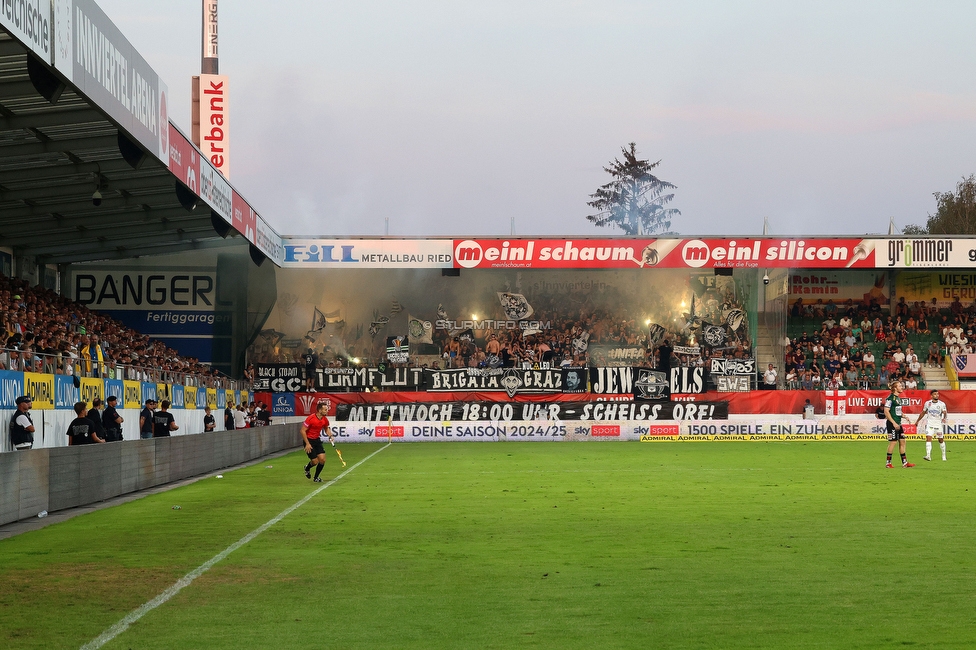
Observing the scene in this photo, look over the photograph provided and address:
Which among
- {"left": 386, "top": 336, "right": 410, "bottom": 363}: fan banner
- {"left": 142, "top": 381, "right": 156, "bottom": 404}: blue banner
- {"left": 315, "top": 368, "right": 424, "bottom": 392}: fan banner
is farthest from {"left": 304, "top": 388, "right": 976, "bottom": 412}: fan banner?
{"left": 142, "top": 381, "right": 156, "bottom": 404}: blue banner

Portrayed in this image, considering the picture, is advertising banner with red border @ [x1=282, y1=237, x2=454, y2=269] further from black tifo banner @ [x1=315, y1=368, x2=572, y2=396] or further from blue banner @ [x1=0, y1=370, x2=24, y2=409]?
blue banner @ [x1=0, y1=370, x2=24, y2=409]

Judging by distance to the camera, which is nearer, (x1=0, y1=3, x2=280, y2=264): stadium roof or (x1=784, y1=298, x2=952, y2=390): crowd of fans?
(x1=0, y1=3, x2=280, y2=264): stadium roof

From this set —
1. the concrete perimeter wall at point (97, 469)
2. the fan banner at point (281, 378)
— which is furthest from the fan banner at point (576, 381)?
the concrete perimeter wall at point (97, 469)

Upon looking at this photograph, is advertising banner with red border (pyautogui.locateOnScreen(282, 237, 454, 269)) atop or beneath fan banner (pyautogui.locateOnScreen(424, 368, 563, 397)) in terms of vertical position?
atop

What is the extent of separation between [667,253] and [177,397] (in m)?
25.5

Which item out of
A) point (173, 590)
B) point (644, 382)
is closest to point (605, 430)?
point (644, 382)

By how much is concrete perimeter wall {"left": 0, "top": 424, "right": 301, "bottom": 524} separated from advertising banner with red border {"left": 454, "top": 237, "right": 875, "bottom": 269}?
2345 centimetres

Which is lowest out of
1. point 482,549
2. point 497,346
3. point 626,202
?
point 482,549

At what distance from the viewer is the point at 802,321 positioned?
5428 cm

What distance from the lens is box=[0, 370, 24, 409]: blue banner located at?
786 inches

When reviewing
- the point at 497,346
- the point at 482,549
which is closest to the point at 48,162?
the point at 482,549

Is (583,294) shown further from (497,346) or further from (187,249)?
(187,249)

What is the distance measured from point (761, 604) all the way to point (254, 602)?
418cm

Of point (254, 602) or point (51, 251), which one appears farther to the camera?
point (51, 251)
